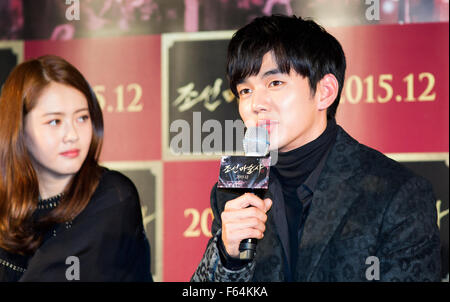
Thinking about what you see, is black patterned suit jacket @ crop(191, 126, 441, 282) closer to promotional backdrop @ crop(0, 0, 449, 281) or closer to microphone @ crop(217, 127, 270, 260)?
microphone @ crop(217, 127, 270, 260)

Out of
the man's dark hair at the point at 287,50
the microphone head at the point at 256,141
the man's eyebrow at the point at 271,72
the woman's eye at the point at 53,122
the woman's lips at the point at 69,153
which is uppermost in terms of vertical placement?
the man's dark hair at the point at 287,50

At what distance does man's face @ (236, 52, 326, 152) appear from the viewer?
1.80 metres

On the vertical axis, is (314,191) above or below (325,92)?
below

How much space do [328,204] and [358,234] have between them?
130mm

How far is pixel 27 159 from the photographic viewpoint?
2160 mm

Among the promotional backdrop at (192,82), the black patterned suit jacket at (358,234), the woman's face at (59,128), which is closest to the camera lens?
the black patterned suit jacket at (358,234)

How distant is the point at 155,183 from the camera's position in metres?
3.04

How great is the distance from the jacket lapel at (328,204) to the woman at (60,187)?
67cm

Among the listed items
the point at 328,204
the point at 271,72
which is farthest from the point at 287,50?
the point at 328,204

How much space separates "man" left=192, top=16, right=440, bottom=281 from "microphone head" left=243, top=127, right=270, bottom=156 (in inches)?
2.4

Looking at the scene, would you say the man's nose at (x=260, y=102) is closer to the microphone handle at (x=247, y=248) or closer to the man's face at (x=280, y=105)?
the man's face at (x=280, y=105)

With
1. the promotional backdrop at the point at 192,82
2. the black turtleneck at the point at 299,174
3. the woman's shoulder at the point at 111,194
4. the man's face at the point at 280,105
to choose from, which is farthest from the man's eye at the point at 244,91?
the promotional backdrop at the point at 192,82

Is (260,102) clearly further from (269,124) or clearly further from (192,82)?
(192,82)

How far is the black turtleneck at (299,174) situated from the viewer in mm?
1867
